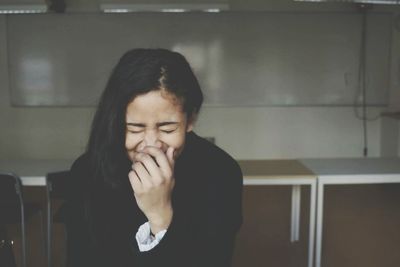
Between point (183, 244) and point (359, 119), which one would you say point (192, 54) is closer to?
point (359, 119)

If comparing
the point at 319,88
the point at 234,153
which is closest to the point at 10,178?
the point at 234,153

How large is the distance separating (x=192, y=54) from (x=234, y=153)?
1.26 meters

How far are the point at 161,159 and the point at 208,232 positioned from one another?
0.69 ft

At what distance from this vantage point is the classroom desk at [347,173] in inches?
99.3

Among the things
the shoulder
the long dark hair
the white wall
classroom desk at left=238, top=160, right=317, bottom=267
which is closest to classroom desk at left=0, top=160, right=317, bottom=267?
classroom desk at left=238, top=160, right=317, bottom=267

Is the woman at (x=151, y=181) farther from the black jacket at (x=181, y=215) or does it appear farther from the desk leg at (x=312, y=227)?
the desk leg at (x=312, y=227)

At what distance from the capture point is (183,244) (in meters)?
0.84

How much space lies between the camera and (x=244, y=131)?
496 cm

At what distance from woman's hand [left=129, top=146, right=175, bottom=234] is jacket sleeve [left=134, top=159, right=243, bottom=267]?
0.11 ft

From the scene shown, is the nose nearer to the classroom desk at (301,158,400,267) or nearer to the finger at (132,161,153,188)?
the finger at (132,161,153,188)

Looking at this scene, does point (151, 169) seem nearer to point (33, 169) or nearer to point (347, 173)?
point (347, 173)

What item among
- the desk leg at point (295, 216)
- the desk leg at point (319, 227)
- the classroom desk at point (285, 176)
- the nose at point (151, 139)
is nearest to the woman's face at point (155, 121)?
the nose at point (151, 139)

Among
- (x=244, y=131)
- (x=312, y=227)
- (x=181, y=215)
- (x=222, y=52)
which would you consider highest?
(x=222, y=52)

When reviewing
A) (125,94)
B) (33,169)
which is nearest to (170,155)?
(125,94)
